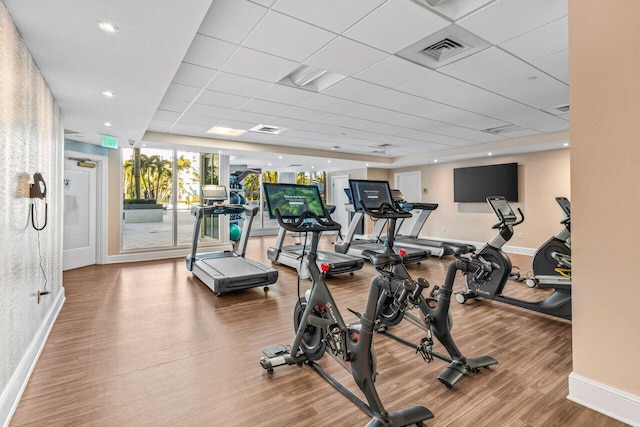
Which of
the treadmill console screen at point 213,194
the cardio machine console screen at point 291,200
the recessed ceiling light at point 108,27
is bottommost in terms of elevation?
the cardio machine console screen at point 291,200

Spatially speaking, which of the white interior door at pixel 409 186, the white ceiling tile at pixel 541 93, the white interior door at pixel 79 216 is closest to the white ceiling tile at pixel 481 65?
the white ceiling tile at pixel 541 93

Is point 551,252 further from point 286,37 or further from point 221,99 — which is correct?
point 221,99

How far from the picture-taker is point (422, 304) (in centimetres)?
245

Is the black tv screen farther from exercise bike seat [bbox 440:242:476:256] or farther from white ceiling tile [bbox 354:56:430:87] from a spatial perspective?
white ceiling tile [bbox 354:56:430:87]

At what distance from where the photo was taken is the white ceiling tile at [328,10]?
2.31m

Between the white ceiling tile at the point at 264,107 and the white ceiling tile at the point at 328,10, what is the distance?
2.18 metres

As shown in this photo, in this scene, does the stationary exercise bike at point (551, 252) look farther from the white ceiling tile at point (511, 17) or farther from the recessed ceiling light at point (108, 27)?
the recessed ceiling light at point (108, 27)

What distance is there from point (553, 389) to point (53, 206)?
4829 mm

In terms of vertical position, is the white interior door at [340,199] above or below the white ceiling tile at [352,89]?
below

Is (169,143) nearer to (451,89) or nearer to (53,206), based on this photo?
(53,206)

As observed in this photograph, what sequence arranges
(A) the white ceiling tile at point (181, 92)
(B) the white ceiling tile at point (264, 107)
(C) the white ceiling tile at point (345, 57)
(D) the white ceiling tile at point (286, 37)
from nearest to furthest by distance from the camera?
1. (D) the white ceiling tile at point (286, 37)
2. (C) the white ceiling tile at point (345, 57)
3. (A) the white ceiling tile at point (181, 92)
4. (B) the white ceiling tile at point (264, 107)

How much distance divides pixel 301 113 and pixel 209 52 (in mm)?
2254

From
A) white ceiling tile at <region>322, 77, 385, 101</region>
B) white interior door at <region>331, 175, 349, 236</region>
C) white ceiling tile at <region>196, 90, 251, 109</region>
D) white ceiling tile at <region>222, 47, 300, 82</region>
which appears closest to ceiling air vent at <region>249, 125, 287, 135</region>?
white ceiling tile at <region>196, 90, 251, 109</region>

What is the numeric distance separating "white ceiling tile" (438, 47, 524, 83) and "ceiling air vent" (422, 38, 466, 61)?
0.19 m
